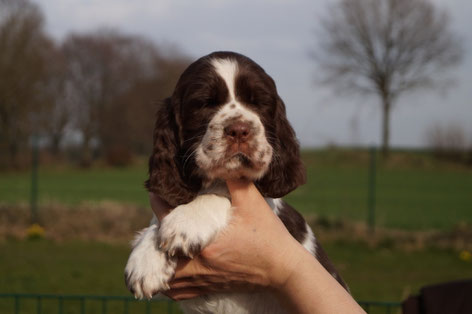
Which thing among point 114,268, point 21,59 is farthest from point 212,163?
point 21,59

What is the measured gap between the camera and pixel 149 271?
2576 millimetres

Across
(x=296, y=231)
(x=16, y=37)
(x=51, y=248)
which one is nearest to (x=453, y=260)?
(x=51, y=248)

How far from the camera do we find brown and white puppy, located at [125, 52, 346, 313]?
261 centimetres

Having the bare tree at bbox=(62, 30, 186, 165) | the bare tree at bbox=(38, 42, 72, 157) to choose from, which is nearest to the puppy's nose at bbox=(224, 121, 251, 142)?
the bare tree at bbox=(38, 42, 72, 157)

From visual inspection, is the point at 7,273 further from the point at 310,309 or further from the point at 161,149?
the point at 310,309

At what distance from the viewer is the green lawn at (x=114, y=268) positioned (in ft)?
28.2

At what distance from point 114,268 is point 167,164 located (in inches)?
290

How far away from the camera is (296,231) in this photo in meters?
3.10

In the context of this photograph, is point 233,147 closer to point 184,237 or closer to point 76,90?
point 184,237

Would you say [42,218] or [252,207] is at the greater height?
[252,207]

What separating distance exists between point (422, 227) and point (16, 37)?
2363 centimetres

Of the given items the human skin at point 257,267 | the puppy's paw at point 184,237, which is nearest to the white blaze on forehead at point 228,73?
the human skin at point 257,267

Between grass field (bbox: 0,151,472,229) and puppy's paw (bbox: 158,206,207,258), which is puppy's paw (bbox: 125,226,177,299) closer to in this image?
puppy's paw (bbox: 158,206,207,258)

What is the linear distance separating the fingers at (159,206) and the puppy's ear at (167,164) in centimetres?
4
